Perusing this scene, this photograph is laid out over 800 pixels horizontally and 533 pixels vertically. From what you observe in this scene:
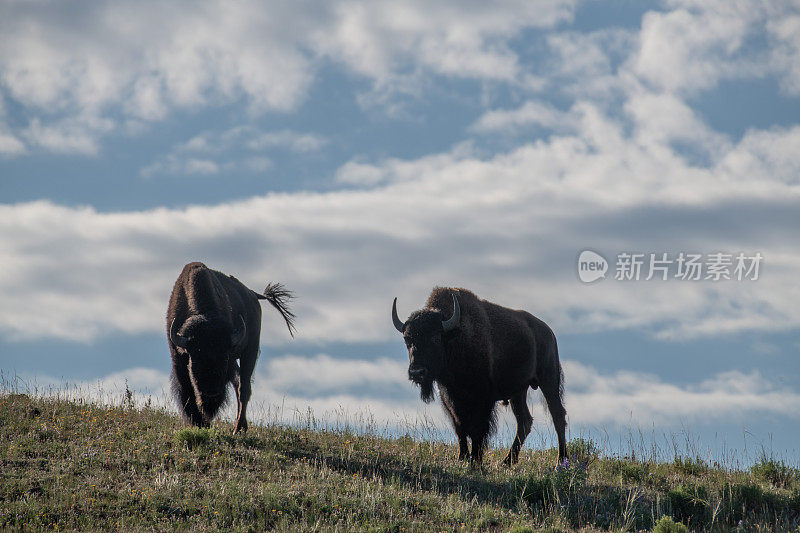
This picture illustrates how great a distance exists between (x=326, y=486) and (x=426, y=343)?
8.87ft

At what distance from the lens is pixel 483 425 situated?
1255cm

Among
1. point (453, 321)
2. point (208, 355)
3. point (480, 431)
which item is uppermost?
point (453, 321)

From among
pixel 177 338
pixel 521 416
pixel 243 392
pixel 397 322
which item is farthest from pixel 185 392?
pixel 521 416

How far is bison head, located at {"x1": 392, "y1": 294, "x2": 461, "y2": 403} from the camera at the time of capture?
12.0 m

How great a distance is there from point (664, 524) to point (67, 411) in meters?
10.9

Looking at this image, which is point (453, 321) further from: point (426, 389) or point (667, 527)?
point (667, 527)

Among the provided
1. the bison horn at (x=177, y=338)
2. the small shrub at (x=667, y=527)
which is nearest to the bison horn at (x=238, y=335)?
the bison horn at (x=177, y=338)

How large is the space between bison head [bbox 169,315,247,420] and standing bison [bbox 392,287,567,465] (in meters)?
2.86

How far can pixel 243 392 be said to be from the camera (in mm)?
14352

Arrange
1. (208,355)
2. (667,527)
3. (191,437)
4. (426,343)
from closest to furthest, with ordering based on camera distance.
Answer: (667,527) < (426,343) < (191,437) < (208,355)

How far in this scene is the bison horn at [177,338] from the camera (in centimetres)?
1304

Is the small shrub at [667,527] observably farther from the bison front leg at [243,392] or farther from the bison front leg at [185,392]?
the bison front leg at [185,392]

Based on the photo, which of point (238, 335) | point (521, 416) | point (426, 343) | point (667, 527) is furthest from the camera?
point (521, 416)

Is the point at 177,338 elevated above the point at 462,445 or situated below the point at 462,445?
above
